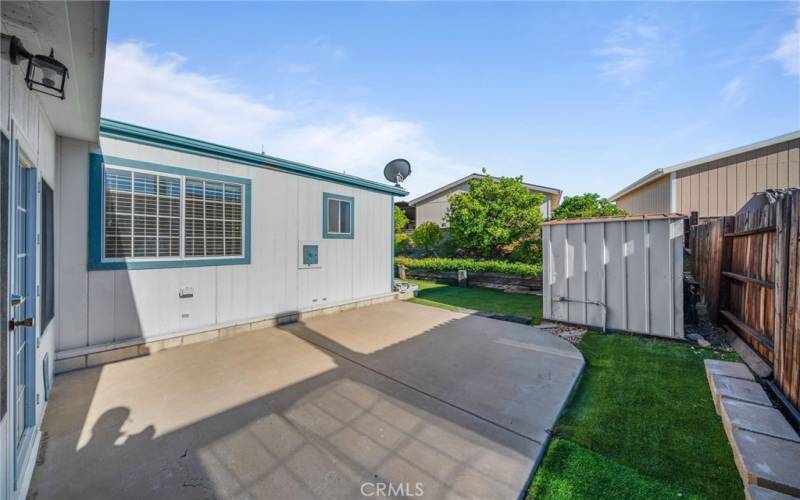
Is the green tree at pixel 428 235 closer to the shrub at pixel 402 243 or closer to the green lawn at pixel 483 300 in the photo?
the shrub at pixel 402 243

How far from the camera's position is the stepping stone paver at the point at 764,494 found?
61.0 inches

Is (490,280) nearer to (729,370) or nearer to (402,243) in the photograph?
(402,243)

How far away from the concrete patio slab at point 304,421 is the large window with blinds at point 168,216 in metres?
1.44

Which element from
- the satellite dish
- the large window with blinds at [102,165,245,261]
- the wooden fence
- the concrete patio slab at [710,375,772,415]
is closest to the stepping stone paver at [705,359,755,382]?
the concrete patio slab at [710,375,772,415]

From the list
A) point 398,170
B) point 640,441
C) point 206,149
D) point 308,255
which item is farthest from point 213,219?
point 640,441

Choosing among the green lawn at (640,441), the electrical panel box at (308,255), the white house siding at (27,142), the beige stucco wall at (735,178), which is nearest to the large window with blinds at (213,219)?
the electrical panel box at (308,255)

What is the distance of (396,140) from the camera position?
10.4 m

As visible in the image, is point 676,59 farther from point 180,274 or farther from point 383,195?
point 180,274

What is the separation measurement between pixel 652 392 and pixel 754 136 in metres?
12.2

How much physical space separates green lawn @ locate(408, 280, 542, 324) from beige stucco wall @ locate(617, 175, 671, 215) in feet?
22.1

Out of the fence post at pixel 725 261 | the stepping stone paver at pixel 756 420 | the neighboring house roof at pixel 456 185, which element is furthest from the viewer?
the neighboring house roof at pixel 456 185

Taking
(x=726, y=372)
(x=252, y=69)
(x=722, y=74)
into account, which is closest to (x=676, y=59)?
(x=722, y=74)

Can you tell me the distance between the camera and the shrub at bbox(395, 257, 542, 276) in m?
9.29

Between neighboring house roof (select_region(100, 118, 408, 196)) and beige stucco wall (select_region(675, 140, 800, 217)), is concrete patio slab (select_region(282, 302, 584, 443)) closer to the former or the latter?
neighboring house roof (select_region(100, 118, 408, 196))
